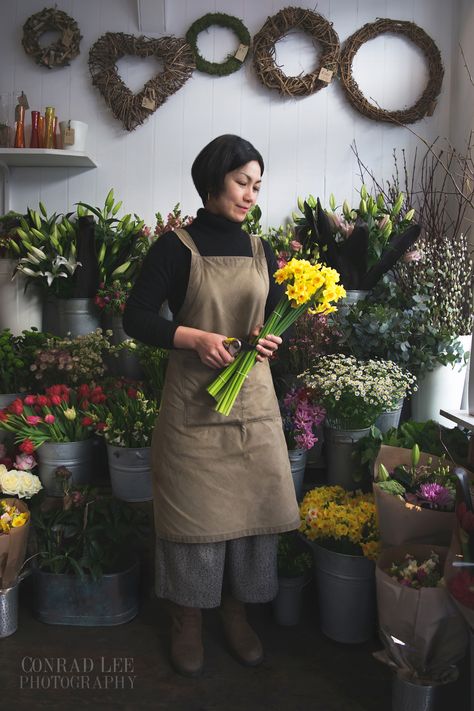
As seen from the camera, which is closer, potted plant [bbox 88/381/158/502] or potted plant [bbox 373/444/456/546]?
potted plant [bbox 373/444/456/546]

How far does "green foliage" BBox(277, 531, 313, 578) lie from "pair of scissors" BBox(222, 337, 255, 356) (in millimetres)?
841

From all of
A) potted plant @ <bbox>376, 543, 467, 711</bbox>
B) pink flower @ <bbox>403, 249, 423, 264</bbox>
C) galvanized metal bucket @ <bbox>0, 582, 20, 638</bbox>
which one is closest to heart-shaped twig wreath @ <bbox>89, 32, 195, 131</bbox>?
pink flower @ <bbox>403, 249, 423, 264</bbox>

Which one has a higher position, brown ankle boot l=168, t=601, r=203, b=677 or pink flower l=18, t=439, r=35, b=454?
pink flower l=18, t=439, r=35, b=454

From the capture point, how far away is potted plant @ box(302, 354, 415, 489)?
2.22 metres

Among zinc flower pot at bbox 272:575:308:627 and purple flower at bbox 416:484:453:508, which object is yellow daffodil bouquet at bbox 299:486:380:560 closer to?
zinc flower pot at bbox 272:575:308:627

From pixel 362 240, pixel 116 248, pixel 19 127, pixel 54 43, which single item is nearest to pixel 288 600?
pixel 362 240

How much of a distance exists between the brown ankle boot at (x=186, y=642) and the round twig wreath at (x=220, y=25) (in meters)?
2.99

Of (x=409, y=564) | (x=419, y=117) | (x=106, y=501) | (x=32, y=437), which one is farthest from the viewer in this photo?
(x=419, y=117)

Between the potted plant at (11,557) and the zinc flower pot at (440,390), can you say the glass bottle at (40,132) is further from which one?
the zinc flower pot at (440,390)

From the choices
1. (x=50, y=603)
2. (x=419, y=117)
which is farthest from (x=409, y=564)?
(x=419, y=117)

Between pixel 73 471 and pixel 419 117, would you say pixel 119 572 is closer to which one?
pixel 73 471

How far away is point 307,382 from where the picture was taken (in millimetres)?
2312

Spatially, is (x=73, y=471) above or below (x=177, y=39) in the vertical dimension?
below

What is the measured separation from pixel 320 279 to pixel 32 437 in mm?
1465
